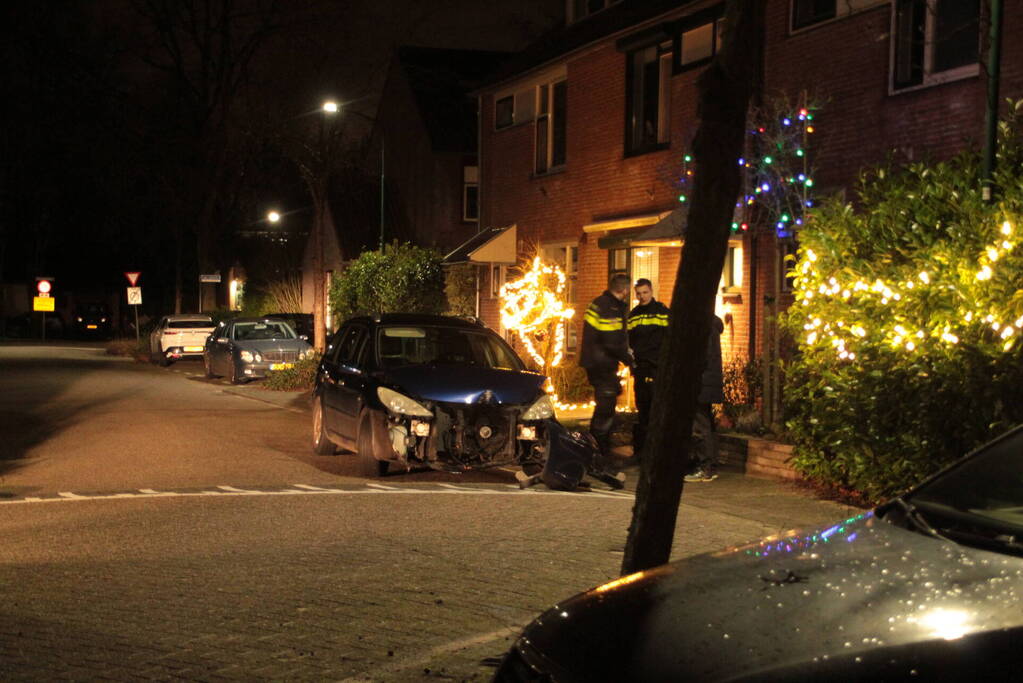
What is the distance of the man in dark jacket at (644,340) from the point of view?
1250 cm

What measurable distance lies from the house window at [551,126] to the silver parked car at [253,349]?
6.84m

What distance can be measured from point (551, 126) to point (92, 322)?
171 ft

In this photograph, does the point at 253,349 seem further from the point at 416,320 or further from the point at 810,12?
the point at 810,12

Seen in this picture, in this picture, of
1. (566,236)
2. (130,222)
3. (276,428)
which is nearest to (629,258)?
(566,236)

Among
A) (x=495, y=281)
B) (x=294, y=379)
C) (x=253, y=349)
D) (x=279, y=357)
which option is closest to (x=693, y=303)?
(x=294, y=379)

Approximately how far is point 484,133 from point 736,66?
21106mm

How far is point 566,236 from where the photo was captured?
72.7 feet

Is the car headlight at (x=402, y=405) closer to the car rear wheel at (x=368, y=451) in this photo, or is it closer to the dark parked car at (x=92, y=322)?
the car rear wheel at (x=368, y=451)

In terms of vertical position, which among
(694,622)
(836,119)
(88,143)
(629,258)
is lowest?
(694,622)

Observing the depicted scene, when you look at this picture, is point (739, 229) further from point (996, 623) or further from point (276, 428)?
point (996, 623)

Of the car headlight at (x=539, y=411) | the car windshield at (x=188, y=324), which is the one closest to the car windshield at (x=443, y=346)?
the car headlight at (x=539, y=411)

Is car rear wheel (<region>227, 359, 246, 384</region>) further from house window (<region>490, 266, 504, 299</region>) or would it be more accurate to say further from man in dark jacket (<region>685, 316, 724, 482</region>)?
→ man in dark jacket (<region>685, 316, 724, 482</region>)

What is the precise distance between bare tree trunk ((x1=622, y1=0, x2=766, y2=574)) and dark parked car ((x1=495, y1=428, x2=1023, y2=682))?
125 centimetres

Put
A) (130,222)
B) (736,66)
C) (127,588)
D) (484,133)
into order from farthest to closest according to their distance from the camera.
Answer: (130,222), (484,133), (127,588), (736,66)
